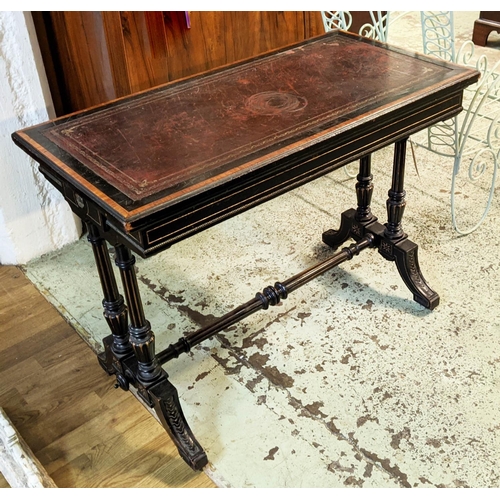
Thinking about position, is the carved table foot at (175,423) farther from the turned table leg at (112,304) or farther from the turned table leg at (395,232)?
the turned table leg at (395,232)

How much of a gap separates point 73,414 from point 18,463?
0.35 metres

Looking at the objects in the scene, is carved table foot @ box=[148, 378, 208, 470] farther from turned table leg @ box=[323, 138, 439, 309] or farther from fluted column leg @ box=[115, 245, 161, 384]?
turned table leg @ box=[323, 138, 439, 309]

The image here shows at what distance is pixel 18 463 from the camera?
6.29 ft

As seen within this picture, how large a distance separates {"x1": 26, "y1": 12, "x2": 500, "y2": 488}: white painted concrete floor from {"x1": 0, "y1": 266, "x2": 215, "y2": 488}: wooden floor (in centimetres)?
11

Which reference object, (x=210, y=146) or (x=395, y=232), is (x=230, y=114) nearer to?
(x=210, y=146)

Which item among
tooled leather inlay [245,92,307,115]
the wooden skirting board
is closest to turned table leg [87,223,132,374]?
the wooden skirting board

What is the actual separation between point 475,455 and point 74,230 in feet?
6.51

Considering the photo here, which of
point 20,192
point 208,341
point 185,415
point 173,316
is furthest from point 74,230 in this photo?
point 185,415

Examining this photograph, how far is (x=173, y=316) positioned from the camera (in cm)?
264

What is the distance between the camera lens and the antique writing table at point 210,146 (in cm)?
170

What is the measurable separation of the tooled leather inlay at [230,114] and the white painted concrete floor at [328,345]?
892 mm

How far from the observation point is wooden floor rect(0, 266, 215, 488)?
205cm

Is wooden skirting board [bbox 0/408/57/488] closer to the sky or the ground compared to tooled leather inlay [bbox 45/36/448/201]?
closer to the ground

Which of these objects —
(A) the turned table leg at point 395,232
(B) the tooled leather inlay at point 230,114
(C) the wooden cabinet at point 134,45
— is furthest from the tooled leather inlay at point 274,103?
(C) the wooden cabinet at point 134,45
